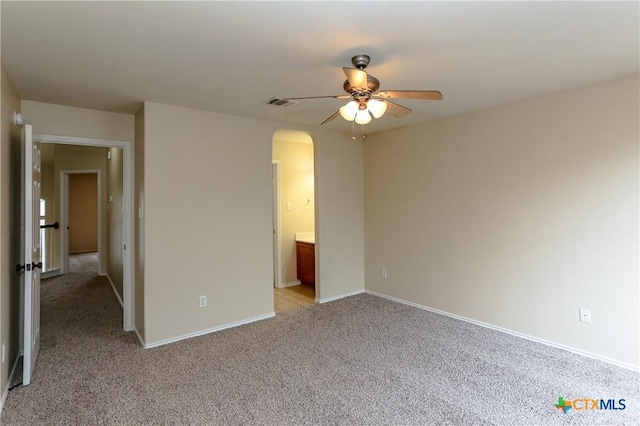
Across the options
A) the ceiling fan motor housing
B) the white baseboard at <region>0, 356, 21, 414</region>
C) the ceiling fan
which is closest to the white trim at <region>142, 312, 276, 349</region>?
the white baseboard at <region>0, 356, 21, 414</region>

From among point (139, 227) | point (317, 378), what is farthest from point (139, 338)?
point (317, 378)

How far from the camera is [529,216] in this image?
3273mm

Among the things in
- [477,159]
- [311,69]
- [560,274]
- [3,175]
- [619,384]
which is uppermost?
[311,69]

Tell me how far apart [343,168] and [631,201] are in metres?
3.09

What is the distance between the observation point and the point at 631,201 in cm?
268

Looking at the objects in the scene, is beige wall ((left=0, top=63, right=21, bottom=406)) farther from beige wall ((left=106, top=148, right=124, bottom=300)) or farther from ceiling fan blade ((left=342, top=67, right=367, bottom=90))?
ceiling fan blade ((left=342, top=67, right=367, bottom=90))

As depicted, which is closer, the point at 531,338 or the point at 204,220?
the point at 531,338

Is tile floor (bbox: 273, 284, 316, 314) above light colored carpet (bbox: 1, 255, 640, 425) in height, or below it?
above

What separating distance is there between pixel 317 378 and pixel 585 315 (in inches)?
95.4

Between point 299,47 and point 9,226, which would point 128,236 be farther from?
point 299,47

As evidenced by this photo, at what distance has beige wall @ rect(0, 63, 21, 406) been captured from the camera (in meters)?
2.27

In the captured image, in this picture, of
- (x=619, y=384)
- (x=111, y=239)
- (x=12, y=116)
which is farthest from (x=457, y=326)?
(x=111, y=239)

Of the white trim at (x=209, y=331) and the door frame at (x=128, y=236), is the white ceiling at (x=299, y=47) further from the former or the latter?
the white trim at (x=209, y=331)

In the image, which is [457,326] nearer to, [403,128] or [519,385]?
[519,385]
